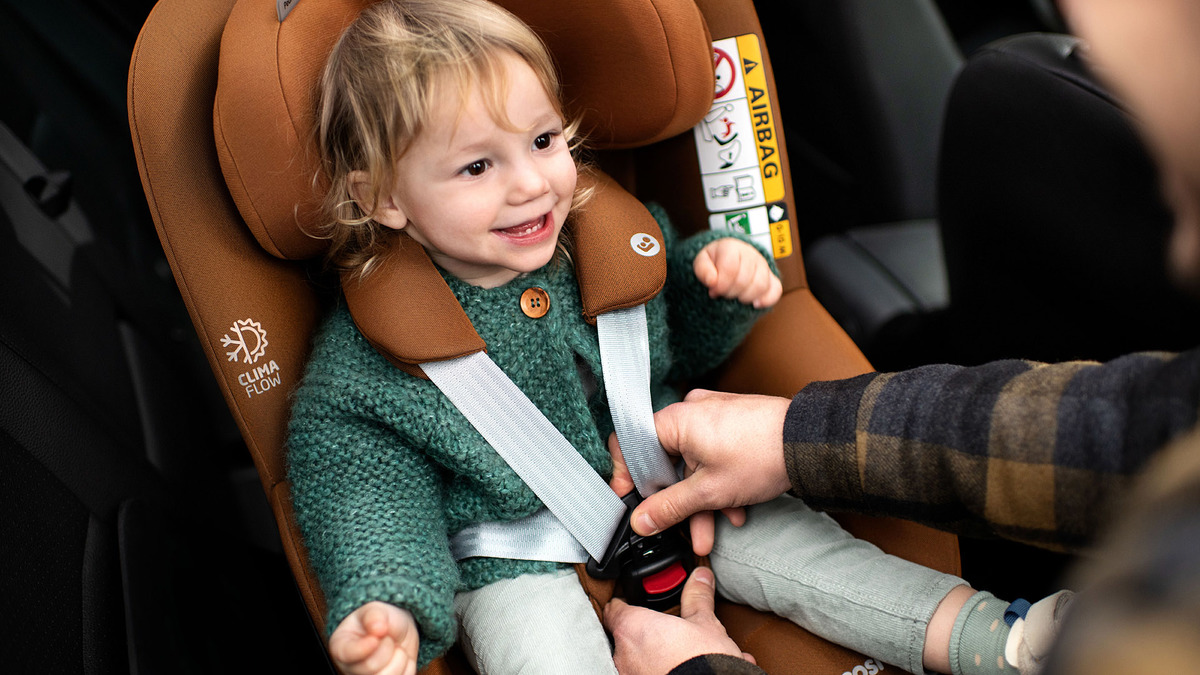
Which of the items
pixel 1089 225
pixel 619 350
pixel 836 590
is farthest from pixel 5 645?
pixel 1089 225

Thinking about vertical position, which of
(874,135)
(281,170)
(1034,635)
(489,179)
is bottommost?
(1034,635)

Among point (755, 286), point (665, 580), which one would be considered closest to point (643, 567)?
point (665, 580)

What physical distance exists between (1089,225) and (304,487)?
3.15 ft

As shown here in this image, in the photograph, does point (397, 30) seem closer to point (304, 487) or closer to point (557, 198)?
point (557, 198)

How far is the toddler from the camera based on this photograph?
0.87 metres

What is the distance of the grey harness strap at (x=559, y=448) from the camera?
0.97 m

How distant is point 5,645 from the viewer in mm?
778

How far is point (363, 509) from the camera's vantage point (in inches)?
35.0

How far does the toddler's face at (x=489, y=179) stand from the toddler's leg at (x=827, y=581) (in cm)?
44

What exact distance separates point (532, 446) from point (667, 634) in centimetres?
26

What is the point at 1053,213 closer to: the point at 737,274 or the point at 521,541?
the point at 737,274

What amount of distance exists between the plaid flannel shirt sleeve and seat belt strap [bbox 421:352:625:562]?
25cm

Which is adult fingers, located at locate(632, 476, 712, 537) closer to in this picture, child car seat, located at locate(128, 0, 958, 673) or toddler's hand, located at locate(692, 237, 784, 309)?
child car seat, located at locate(128, 0, 958, 673)

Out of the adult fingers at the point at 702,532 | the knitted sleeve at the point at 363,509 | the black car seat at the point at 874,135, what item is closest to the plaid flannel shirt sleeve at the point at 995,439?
the adult fingers at the point at 702,532
